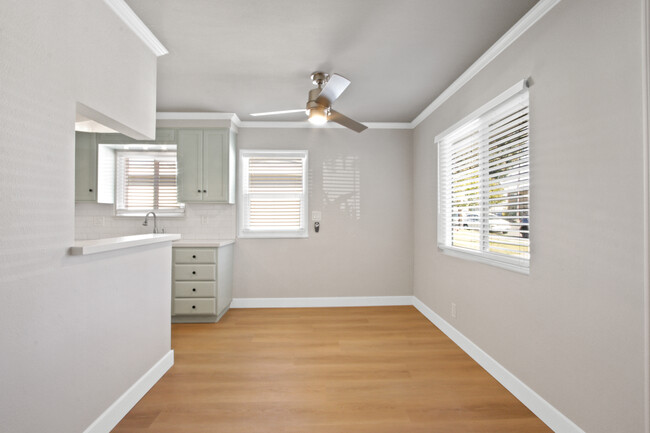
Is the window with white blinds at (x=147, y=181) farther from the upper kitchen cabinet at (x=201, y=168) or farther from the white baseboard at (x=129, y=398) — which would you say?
the white baseboard at (x=129, y=398)

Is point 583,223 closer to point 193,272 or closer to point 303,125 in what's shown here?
point 303,125

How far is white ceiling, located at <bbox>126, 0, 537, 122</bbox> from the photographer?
196cm

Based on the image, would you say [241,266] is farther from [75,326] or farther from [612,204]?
[612,204]

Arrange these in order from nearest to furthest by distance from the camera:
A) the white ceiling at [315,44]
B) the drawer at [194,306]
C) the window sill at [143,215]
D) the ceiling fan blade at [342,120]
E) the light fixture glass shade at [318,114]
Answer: the white ceiling at [315,44] < the light fixture glass shade at [318,114] < the ceiling fan blade at [342,120] < the drawer at [194,306] < the window sill at [143,215]

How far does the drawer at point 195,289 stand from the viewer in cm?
358

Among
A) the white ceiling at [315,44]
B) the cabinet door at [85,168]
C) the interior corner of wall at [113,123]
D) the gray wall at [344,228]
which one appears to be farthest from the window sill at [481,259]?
the cabinet door at [85,168]

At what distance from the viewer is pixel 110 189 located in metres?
3.99

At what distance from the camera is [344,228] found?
171 inches

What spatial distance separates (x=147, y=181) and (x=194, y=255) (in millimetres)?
1312

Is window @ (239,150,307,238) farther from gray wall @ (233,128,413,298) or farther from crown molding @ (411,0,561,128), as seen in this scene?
crown molding @ (411,0,561,128)

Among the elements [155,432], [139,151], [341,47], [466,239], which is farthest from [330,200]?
[155,432]

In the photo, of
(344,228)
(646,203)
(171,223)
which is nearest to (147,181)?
(171,223)

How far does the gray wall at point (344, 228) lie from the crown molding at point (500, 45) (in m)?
1.12

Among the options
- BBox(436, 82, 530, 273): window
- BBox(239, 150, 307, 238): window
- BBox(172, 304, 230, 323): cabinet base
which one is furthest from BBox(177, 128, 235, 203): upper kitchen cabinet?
BBox(436, 82, 530, 273): window
